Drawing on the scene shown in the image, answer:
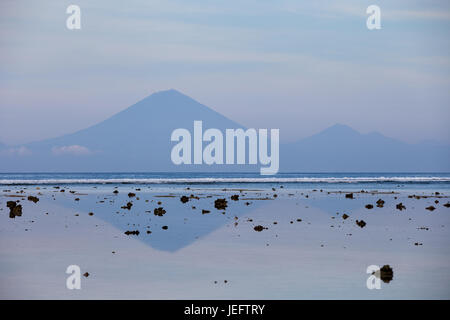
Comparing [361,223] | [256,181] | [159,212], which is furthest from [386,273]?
[256,181]

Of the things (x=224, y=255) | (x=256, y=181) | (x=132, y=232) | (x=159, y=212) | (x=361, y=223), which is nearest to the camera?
(x=224, y=255)

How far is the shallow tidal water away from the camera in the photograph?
12008 mm

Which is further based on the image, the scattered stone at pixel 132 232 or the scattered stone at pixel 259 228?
the scattered stone at pixel 259 228

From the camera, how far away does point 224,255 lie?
51.1 feet

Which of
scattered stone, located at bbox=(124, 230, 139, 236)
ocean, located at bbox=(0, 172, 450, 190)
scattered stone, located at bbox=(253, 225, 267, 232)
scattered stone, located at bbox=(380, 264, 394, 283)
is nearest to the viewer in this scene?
scattered stone, located at bbox=(380, 264, 394, 283)

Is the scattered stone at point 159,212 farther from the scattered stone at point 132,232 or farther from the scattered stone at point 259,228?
the scattered stone at point 259,228

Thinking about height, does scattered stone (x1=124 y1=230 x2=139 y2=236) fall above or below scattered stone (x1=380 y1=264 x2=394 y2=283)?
above

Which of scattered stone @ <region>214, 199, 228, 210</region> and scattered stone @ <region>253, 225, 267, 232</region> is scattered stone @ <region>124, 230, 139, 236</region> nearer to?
scattered stone @ <region>253, 225, 267, 232</region>

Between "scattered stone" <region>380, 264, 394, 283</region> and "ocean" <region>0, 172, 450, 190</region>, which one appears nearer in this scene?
"scattered stone" <region>380, 264, 394, 283</region>

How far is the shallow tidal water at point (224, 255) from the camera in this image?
1201cm

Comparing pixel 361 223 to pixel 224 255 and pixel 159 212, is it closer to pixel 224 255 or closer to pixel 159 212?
pixel 224 255

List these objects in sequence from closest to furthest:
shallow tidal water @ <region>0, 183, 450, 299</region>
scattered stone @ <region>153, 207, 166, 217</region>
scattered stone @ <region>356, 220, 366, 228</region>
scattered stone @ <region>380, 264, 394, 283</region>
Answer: shallow tidal water @ <region>0, 183, 450, 299</region> < scattered stone @ <region>380, 264, 394, 283</region> < scattered stone @ <region>356, 220, 366, 228</region> < scattered stone @ <region>153, 207, 166, 217</region>

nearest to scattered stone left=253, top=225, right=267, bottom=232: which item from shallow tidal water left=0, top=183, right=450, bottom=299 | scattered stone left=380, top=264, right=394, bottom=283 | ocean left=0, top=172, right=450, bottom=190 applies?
shallow tidal water left=0, top=183, right=450, bottom=299

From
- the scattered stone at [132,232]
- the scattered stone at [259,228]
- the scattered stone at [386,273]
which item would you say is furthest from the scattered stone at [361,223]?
the scattered stone at [386,273]
